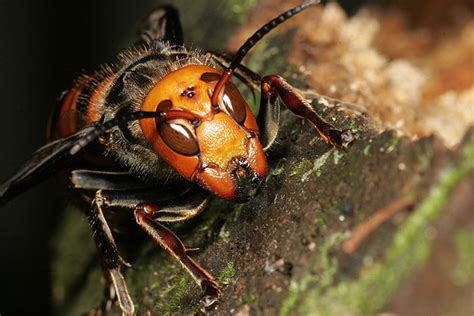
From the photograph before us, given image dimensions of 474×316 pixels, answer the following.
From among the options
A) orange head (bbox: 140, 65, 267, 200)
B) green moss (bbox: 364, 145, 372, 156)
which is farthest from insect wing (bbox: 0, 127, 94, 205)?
green moss (bbox: 364, 145, 372, 156)

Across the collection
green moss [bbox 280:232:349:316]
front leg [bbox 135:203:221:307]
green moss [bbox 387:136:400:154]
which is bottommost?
front leg [bbox 135:203:221:307]

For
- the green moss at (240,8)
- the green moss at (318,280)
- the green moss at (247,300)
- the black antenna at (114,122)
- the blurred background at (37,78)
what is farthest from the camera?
the blurred background at (37,78)

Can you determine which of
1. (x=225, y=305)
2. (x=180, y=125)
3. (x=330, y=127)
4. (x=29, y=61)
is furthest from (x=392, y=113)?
(x=29, y=61)

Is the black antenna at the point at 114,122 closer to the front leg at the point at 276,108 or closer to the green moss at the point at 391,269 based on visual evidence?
the front leg at the point at 276,108

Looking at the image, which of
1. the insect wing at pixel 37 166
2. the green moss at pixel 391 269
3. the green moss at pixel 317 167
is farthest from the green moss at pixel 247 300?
the insect wing at pixel 37 166

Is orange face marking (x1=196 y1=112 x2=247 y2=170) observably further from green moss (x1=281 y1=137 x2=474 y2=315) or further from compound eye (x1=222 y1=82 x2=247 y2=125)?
green moss (x1=281 y1=137 x2=474 y2=315)

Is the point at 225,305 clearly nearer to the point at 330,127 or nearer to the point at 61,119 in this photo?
the point at 330,127
